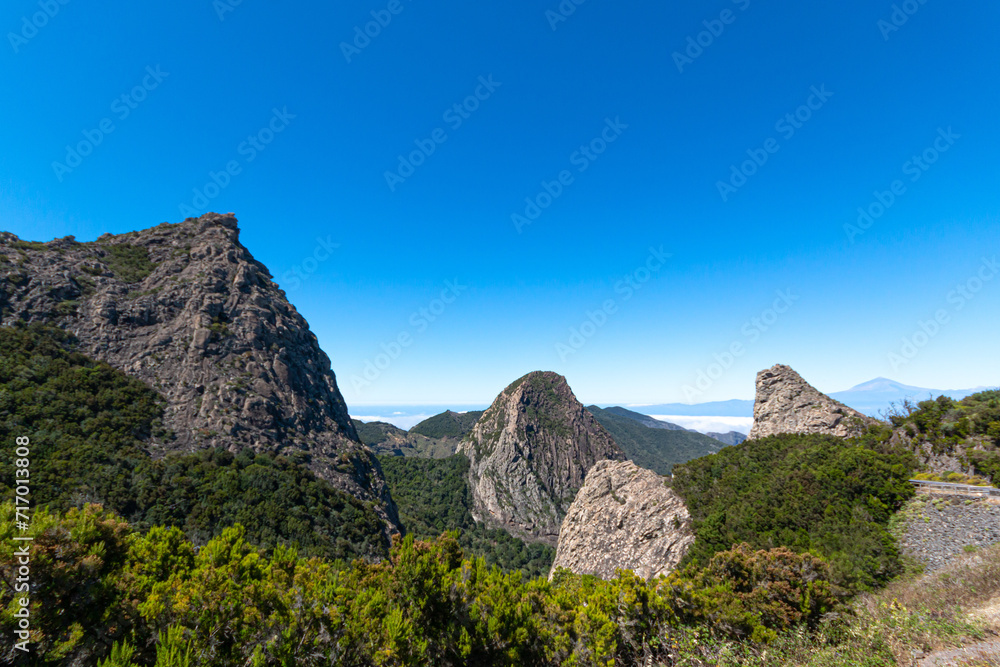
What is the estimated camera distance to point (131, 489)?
4016 centimetres

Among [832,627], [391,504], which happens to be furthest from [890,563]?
[391,504]

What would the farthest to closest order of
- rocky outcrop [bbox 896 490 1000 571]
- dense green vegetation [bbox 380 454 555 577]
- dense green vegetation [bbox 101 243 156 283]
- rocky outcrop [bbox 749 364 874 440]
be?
1. dense green vegetation [bbox 380 454 555 577]
2. dense green vegetation [bbox 101 243 156 283]
3. rocky outcrop [bbox 749 364 874 440]
4. rocky outcrop [bbox 896 490 1000 571]

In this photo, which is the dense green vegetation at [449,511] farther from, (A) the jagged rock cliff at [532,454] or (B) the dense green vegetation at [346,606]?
(B) the dense green vegetation at [346,606]

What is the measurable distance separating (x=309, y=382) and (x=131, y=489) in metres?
33.3

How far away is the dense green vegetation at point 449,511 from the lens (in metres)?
105

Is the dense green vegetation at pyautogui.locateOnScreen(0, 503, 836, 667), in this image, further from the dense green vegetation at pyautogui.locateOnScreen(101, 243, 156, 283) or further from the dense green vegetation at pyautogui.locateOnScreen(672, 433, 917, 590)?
the dense green vegetation at pyautogui.locateOnScreen(101, 243, 156, 283)

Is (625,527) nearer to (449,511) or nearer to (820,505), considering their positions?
(820,505)

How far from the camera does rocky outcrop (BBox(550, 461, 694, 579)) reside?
3416 centimetres

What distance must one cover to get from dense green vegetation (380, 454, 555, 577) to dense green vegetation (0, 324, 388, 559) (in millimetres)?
48405

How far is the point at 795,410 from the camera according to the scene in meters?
51.8

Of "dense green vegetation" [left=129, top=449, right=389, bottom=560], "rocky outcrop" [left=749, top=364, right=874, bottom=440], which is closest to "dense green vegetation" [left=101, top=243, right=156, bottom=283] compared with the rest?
"dense green vegetation" [left=129, top=449, right=389, bottom=560]

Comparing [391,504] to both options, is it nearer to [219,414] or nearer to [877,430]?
[219,414]

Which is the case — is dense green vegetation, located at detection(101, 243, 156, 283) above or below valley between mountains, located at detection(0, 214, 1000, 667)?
above

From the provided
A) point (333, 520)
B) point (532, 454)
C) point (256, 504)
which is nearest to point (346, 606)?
point (256, 504)
